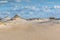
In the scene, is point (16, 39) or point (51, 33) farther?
point (51, 33)

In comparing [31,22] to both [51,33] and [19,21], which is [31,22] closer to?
[19,21]

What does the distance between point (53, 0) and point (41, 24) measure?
511cm

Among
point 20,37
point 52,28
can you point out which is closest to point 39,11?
point 52,28

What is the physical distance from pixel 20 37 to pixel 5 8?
4.13m

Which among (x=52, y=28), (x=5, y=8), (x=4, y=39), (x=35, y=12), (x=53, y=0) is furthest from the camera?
(x=53, y=0)

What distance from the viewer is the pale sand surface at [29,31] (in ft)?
18.2

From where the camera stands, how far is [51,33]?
5.84 meters

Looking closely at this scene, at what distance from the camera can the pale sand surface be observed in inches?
219

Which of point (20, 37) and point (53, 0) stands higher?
point (20, 37)

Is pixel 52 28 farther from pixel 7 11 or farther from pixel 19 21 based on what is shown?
pixel 7 11

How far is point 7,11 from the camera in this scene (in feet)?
29.0

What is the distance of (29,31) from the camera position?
600 centimetres

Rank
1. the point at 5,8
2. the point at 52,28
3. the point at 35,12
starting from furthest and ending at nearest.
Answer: the point at 5,8 → the point at 35,12 → the point at 52,28

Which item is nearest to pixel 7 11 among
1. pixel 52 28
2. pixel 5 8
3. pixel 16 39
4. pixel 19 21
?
pixel 5 8
